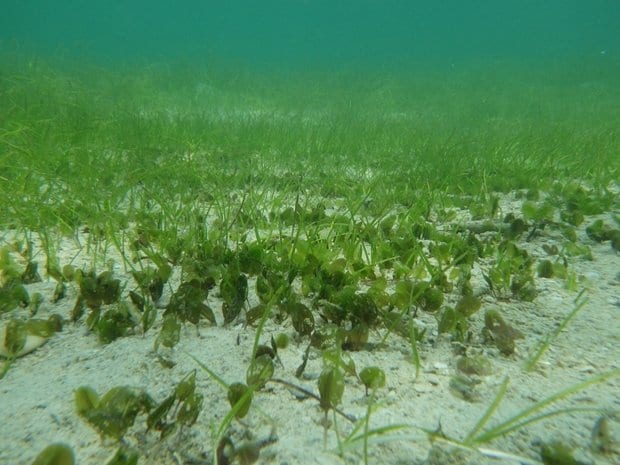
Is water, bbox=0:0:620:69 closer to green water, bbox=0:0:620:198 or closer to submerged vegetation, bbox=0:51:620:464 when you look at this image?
green water, bbox=0:0:620:198

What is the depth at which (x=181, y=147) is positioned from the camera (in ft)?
20.8

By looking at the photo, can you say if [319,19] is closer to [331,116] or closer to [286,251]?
[331,116]

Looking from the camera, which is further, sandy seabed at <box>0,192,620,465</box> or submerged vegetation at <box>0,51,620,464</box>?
submerged vegetation at <box>0,51,620,464</box>

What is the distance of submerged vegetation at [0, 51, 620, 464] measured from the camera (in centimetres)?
161

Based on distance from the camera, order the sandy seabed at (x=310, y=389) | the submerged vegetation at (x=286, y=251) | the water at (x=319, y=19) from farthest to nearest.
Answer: the water at (x=319, y=19)
the submerged vegetation at (x=286, y=251)
the sandy seabed at (x=310, y=389)

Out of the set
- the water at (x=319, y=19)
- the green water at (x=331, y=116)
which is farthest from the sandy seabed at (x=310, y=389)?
the water at (x=319, y=19)

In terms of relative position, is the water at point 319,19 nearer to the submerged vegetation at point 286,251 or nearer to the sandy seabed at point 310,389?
the submerged vegetation at point 286,251

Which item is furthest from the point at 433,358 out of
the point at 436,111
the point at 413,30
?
the point at 413,30

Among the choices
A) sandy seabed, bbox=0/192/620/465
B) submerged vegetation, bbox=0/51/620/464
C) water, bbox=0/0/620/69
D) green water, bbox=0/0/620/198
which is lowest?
sandy seabed, bbox=0/192/620/465

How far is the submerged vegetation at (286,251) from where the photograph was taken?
63.3 inches

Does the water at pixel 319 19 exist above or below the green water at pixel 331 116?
above

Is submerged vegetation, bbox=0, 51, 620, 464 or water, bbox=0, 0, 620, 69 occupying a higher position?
water, bbox=0, 0, 620, 69

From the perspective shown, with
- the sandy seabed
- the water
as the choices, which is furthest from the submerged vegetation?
the water

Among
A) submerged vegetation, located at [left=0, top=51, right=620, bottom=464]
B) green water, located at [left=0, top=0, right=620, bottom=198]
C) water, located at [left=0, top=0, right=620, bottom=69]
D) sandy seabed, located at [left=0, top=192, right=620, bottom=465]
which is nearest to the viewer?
sandy seabed, located at [left=0, top=192, right=620, bottom=465]
